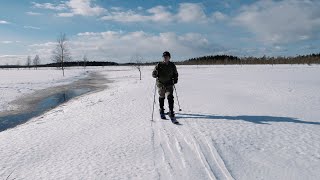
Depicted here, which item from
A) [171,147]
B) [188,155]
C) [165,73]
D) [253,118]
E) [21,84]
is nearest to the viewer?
[188,155]

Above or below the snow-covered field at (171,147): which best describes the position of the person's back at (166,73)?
above

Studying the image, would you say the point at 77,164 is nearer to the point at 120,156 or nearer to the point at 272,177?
the point at 120,156

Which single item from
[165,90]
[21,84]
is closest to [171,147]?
[165,90]

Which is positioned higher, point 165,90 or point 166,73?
point 166,73

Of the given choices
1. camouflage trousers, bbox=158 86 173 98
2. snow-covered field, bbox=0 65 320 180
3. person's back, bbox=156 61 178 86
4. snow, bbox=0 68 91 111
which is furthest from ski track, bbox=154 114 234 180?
snow, bbox=0 68 91 111

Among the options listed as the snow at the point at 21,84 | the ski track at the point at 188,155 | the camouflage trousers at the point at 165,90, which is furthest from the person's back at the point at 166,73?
the snow at the point at 21,84

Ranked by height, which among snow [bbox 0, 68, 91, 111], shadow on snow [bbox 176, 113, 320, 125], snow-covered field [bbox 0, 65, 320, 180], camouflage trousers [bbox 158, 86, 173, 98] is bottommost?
snow [bbox 0, 68, 91, 111]

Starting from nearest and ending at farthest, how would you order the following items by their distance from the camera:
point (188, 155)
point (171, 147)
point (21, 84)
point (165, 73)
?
point (188, 155), point (171, 147), point (165, 73), point (21, 84)

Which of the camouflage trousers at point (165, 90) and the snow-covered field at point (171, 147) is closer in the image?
the snow-covered field at point (171, 147)

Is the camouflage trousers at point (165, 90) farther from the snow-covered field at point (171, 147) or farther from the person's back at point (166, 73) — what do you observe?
the snow-covered field at point (171, 147)

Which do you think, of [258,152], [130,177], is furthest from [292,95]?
[130,177]

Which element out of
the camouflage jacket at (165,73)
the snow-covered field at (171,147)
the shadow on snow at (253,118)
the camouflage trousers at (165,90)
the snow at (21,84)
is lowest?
the snow at (21,84)

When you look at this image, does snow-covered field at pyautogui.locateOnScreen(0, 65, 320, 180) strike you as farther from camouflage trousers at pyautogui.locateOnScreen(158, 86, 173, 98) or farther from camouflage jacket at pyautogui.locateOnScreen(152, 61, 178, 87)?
camouflage jacket at pyautogui.locateOnScreen(152, 61, 178, 87)

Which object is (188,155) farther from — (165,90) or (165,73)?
(165,73)
